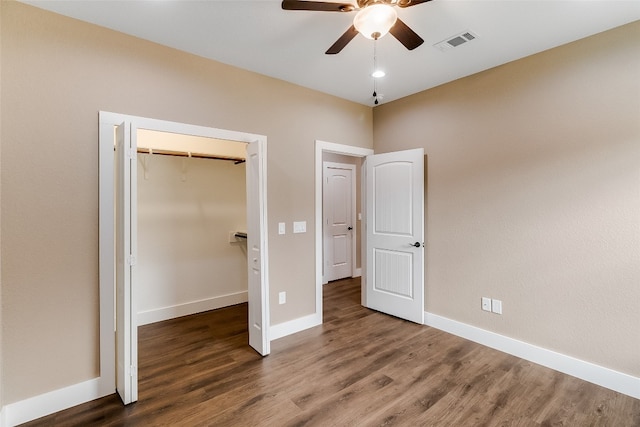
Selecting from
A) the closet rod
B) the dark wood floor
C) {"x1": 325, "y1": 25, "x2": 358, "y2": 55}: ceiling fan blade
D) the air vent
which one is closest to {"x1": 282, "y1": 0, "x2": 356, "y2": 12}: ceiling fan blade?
{"x1": 325, "y1": 25, "x2": 358, "y2": 55}: ceiling fan blade

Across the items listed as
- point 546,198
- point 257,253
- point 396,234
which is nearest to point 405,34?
point 546,198

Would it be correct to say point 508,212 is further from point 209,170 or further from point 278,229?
point 209,170

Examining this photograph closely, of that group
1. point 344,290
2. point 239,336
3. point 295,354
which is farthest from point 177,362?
point 344,290

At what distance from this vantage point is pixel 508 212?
2814mm

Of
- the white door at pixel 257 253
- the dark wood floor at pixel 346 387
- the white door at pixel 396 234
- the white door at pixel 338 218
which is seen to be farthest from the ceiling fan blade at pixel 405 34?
the white door at pixel 338 218

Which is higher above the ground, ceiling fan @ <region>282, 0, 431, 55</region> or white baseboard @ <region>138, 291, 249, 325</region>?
ceiling fan @ <region>282, 0, 431, 55</region>

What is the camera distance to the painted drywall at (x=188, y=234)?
139 inches

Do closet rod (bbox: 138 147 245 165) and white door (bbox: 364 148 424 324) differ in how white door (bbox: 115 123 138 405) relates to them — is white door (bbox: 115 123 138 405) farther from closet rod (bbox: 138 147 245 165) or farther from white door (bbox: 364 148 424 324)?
white door (bbox: 364 148 424 324)

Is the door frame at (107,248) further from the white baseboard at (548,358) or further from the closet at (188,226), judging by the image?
the white baseboard at (548,358)

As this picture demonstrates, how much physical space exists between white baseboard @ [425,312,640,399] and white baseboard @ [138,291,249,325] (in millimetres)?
2662

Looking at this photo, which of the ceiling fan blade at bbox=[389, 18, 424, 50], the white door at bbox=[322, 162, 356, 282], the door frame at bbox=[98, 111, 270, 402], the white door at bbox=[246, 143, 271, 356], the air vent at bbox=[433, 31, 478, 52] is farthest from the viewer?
the white door at bbox=[322, 162, 356, 282]

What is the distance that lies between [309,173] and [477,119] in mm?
1885

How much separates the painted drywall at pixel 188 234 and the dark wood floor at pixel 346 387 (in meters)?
0.58

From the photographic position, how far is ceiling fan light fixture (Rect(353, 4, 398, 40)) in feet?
5.12
